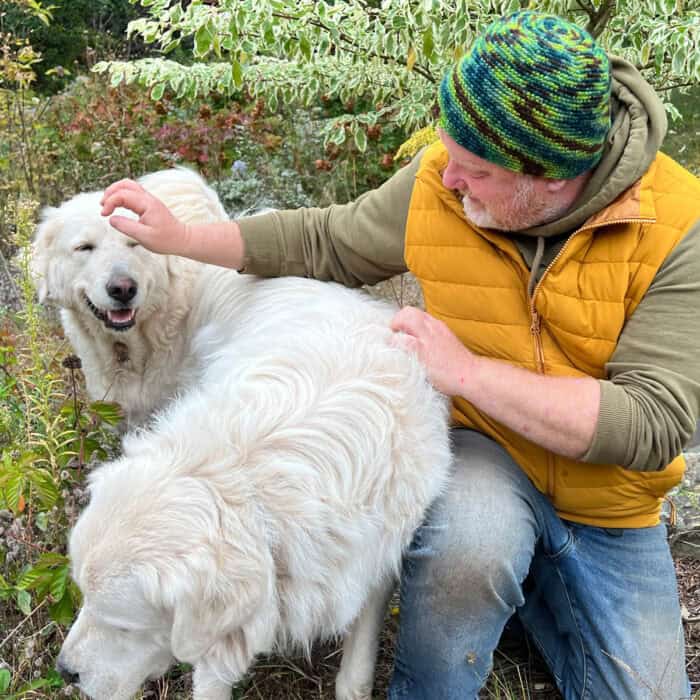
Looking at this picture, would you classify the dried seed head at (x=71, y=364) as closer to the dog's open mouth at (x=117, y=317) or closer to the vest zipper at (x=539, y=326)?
the dog's open mouth at (x=117, y=317)

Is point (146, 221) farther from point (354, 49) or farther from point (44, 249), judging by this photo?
point (354, 49)

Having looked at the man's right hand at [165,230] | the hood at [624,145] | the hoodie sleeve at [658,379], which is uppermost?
the hood at [624,145]

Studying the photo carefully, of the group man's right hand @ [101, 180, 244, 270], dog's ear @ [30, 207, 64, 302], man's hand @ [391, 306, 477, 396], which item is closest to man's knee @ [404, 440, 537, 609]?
man's hand @ [391, 306, 477, 396]

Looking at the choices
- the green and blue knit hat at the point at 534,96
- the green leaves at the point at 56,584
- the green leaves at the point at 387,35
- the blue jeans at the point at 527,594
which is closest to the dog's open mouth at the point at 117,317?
the green leaves at the point at 387,35

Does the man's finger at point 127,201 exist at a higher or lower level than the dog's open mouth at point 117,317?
higher

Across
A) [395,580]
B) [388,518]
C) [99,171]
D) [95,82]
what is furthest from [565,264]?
[95,82]

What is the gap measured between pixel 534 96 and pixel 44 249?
7.36 ft

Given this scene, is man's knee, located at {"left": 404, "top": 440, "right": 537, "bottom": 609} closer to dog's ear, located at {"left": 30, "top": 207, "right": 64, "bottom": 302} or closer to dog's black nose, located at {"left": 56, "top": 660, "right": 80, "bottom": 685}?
dog's black nose, located at {"left": 56, "top": 660, "right": 80, "bottom": 685}

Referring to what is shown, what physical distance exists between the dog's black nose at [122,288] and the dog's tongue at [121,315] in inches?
3.8

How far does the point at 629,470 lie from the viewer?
210 cm

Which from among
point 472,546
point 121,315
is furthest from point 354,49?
point 472,546

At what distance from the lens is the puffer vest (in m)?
1.94

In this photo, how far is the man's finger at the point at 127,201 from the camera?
245 cm

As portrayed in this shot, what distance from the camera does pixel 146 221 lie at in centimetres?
250
